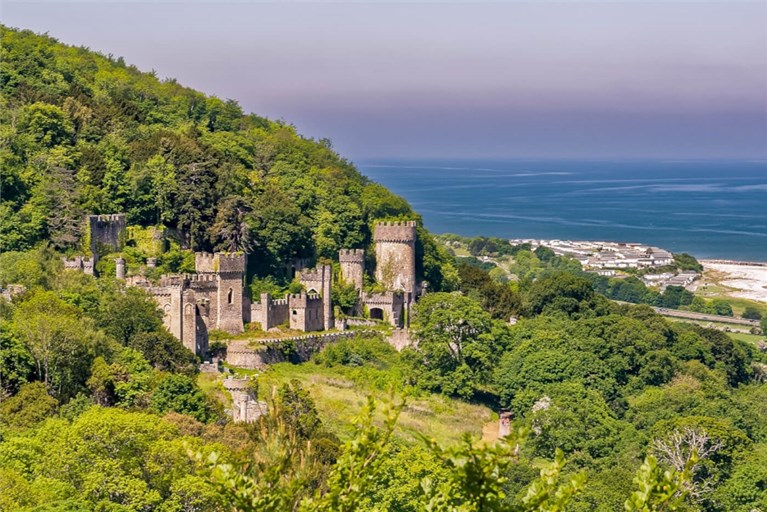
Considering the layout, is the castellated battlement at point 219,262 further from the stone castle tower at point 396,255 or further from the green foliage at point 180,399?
the stone castle tower at point 396,255

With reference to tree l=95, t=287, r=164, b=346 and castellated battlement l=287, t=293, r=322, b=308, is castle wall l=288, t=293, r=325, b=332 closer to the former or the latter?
castellated battlement l=287, t=293, r=322, b=308

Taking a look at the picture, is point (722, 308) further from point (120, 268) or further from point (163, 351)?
point (163, 351)

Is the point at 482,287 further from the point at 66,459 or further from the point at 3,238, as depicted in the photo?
the point at 66,459

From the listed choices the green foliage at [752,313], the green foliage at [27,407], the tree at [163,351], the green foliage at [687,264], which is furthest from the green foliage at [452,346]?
the green foliage at [687,264]

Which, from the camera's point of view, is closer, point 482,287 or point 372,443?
point 372,443

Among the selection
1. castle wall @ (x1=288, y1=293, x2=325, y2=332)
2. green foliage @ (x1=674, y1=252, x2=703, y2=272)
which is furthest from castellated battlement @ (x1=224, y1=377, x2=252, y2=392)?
green foliage @ (x1=674, y1=252, x2=703, y2=272)

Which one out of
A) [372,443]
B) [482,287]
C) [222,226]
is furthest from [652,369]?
[372,443]
